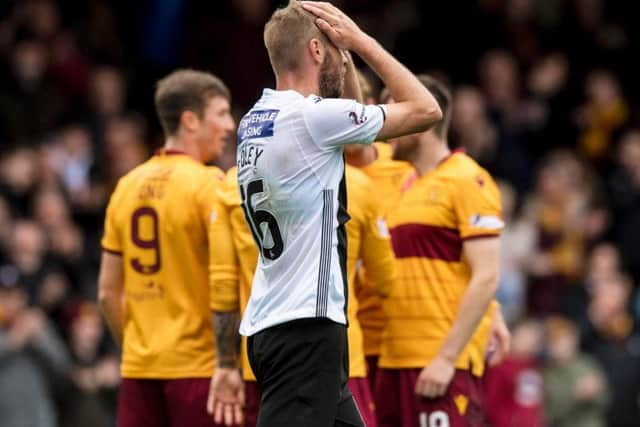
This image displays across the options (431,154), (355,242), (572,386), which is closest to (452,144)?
(572,386)

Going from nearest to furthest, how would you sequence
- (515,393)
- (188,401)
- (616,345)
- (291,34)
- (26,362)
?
(291,34), (188,401), (26,362), (515,393), (616,345)

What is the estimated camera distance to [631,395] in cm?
1537

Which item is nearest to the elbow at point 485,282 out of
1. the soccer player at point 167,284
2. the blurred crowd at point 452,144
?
the soccer player at point 167,284

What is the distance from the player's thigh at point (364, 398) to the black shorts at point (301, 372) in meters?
1.19

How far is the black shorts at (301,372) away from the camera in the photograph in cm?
663

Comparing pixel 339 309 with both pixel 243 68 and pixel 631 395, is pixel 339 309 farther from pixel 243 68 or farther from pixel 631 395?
pixel 243 68

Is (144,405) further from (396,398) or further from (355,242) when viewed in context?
(355,242)

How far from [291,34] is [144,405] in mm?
2620

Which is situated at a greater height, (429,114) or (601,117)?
(601,117)

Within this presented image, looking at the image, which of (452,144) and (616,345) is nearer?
(616,345)

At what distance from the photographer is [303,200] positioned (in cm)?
675

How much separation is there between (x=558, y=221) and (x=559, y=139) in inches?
53.0

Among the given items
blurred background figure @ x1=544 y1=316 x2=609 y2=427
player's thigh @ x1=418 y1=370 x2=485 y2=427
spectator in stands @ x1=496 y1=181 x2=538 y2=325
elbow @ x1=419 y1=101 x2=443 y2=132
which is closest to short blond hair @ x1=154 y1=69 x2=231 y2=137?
player's thigh @ x1=418 y1=370 x2=485 y2=427

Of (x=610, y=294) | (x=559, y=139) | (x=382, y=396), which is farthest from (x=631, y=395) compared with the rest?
(x=382, y=396)
